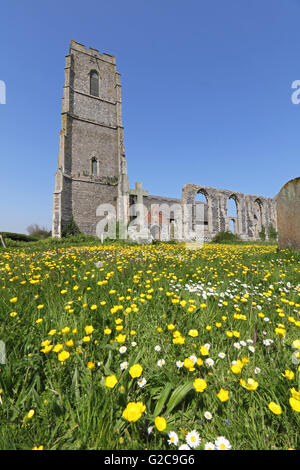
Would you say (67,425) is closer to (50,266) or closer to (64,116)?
(50,266)

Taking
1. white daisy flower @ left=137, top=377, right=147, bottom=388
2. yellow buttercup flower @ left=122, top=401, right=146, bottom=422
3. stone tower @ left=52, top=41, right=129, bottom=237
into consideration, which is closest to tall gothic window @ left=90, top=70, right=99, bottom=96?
stone tower @ left=52, top=41, right=129, bottom=237

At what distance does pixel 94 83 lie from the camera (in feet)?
79.4

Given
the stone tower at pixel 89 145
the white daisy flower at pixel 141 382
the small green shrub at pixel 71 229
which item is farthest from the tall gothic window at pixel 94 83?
the white daisy flower at pixel 141 382

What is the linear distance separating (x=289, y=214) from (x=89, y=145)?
72.9 feet

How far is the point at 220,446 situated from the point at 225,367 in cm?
53

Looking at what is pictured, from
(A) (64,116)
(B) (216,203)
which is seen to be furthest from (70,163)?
(B) (216,203)

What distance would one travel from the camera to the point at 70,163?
834 inches

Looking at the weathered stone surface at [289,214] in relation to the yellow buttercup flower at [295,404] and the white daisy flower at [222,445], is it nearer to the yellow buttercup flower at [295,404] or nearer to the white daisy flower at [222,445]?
the yellow buttercup flower at [295,404]

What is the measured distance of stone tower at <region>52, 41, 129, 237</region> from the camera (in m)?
20.5

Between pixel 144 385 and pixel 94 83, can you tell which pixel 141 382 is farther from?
pixel 94 83

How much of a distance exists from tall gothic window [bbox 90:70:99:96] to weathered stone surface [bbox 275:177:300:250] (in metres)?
26.4

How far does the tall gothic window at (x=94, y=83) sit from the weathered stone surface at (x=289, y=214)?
86.5 feet

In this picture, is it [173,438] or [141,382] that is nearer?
[173,438]

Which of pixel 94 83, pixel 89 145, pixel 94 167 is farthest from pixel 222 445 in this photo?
pixel 94 83
